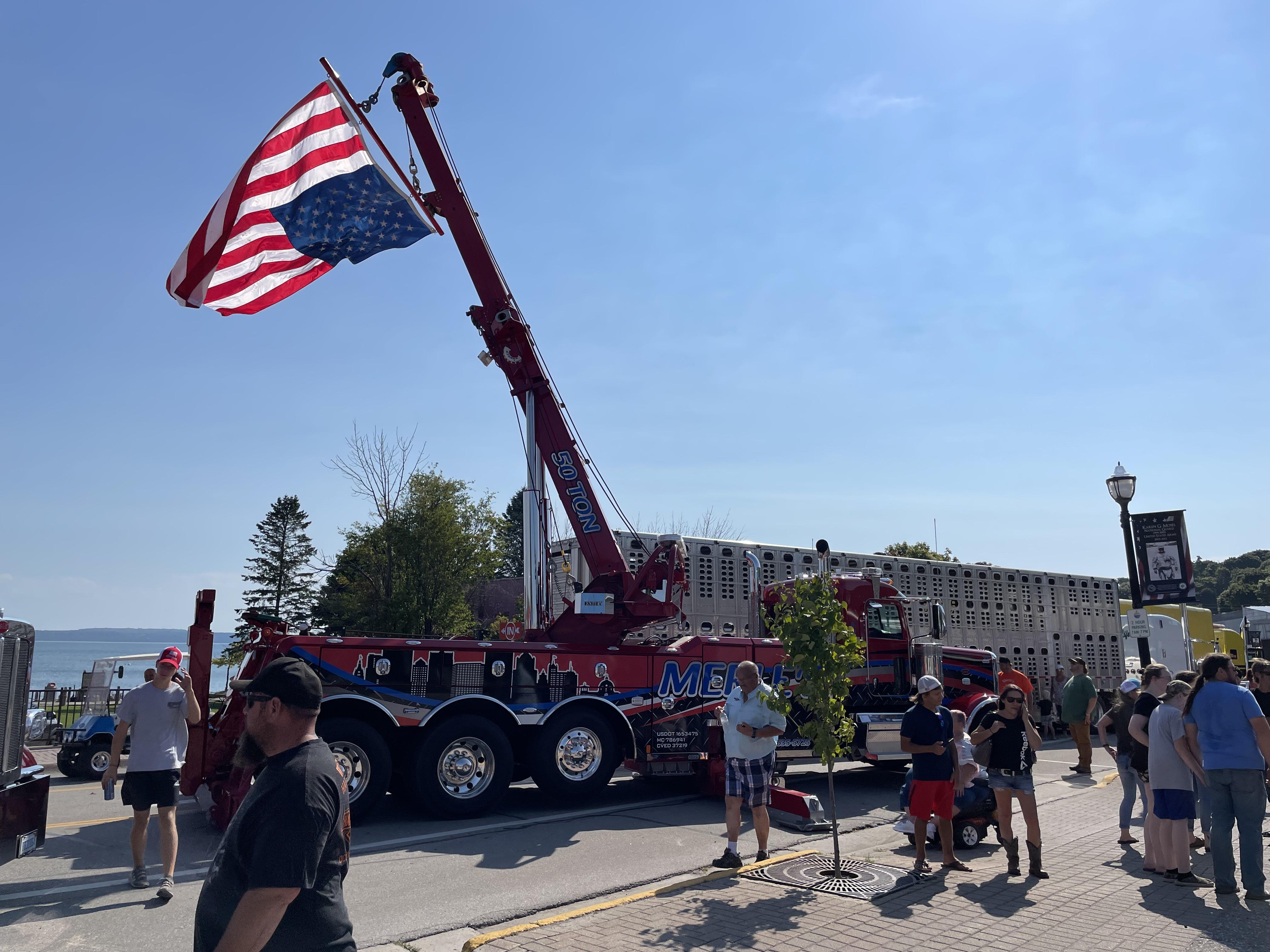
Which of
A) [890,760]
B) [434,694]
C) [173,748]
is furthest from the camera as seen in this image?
[890,760]

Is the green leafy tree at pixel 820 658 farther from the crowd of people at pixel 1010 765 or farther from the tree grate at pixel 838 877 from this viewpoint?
the crowd of people at pixel 1010 765

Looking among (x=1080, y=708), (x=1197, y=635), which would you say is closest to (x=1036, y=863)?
(x=1080, y=708)

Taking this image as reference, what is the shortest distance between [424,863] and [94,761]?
958 centimetres

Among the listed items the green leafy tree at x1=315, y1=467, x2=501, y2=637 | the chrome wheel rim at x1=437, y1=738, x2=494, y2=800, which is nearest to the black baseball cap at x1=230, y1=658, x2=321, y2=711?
the chrome wheel rim at x1=437, y1=738, x2=494, y2=800

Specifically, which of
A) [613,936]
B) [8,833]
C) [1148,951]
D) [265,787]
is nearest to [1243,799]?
[1148,951]

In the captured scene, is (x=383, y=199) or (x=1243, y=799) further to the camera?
(x=383, y=199)

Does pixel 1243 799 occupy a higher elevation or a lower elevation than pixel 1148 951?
higher

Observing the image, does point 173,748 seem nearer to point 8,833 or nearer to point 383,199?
point 8,833

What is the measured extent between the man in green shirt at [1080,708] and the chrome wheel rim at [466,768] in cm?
983

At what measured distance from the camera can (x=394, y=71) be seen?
13164 millimetres

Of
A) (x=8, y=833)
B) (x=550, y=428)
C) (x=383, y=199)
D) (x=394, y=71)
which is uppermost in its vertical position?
(x=394, y=71)

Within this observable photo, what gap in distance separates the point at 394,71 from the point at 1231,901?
532 inches

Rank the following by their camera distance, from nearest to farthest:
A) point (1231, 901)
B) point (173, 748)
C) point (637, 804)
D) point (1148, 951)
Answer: point (1148, 951) < point (1231, 901) < point (173, 748) < point (637, 804)

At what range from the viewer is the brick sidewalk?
5.93m
